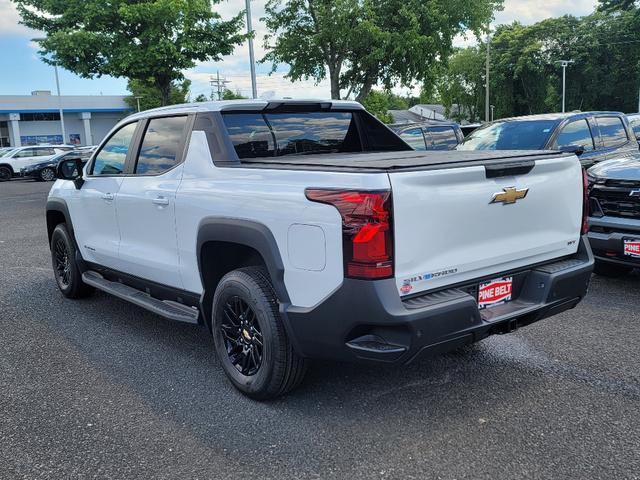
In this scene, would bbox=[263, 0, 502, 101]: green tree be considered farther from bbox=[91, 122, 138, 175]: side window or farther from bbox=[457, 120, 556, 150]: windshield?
bbox=[91, 122, 138, 175]: side window

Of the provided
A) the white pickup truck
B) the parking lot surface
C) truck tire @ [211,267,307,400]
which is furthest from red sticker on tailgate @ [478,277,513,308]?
truck tire @ [211,267,307,400]

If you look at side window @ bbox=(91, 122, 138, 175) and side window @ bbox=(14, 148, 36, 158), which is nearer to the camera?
side window @ bbox=(91, 122, 138, 175)

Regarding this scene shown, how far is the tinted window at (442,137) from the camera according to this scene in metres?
12.9

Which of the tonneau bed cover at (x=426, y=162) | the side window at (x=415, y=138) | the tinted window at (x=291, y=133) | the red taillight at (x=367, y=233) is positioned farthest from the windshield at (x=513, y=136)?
the red taillight at (x=367, y=233)

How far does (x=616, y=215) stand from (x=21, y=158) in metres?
27.6

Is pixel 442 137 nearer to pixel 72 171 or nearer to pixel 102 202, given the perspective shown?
pixel 72 171

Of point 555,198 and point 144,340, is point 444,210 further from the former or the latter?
point 144,340

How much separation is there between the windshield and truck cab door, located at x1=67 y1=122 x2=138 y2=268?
5.13m

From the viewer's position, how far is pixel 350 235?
2.84 meters

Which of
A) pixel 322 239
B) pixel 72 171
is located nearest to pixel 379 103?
pixel 72 171

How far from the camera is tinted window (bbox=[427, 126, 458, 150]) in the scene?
12.9 meters

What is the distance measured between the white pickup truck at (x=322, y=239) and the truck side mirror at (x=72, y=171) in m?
0.79

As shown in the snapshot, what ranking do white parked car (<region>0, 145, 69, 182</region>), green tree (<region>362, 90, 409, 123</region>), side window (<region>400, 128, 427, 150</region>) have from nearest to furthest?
side window (<region>400, 128, 427, 150</region>)
white parked car (<region>0, 145, 69, 182</region>)
green tree (<region>362, 90, 409, 123</region>)

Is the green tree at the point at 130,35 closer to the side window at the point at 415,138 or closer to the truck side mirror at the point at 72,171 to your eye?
the side window at the point at 415,138
